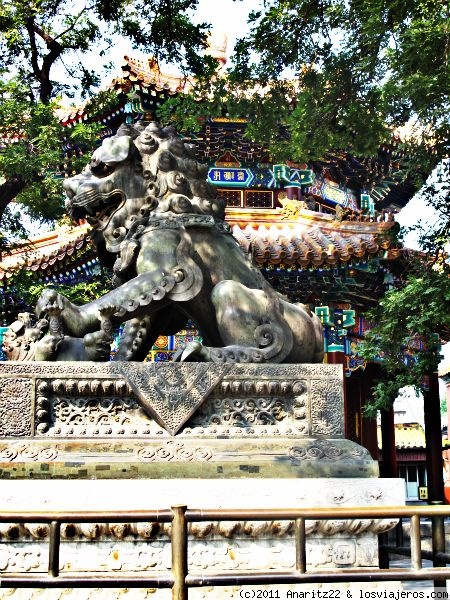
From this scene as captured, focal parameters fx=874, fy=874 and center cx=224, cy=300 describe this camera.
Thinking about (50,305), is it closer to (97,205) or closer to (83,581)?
(97,205)

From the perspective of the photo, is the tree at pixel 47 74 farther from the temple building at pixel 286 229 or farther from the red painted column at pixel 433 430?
the red painted column at pixel 433 430

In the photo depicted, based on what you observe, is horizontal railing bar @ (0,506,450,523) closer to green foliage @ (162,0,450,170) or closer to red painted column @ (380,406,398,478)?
green foliage @ (162,0,450,170)

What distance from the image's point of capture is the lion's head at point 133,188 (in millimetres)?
5410

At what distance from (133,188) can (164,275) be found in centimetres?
74

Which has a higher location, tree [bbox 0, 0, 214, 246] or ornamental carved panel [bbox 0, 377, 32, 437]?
tree [bbox 0, 0, 214, 246]

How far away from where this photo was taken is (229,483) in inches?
173

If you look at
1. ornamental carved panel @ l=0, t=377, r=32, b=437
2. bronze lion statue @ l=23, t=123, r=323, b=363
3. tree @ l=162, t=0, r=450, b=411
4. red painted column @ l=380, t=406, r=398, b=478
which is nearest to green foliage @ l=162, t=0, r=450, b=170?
tree @ l=162, t=0, r=450, b=411

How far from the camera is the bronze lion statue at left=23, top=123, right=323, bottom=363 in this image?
4.87m

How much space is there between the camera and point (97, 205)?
215 inches

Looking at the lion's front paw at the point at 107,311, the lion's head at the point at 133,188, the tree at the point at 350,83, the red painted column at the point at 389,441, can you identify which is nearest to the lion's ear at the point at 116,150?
the lion's head at the point at 133,188

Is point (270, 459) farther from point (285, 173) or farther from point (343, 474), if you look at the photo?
point (285, 173)

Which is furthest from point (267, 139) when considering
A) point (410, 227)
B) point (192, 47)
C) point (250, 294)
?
point (250, 294)

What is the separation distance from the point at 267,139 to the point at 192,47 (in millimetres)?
1612

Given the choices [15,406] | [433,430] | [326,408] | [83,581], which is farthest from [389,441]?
[83,581]
